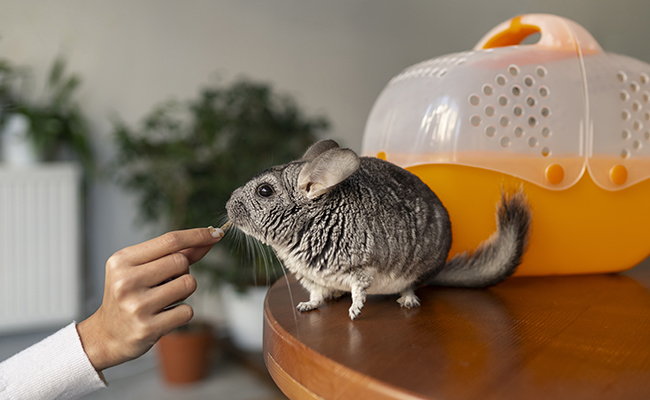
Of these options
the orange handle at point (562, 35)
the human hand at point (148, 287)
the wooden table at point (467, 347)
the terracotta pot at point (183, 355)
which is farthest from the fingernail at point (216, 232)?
the terracotta pot at point (183, 355)

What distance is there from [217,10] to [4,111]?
133 cm

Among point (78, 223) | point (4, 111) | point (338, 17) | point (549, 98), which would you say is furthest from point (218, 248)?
point (549, 98)

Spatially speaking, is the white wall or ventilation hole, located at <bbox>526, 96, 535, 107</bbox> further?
the white wall

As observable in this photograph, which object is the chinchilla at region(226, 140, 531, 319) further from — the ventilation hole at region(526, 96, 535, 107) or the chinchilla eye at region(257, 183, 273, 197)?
the ventilation hole at region(526, 96, 535, 107)

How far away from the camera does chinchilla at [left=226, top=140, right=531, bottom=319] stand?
0.61 meters

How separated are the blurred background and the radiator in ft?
0.09

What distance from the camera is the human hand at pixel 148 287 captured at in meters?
0.59

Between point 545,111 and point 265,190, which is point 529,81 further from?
point 265,190

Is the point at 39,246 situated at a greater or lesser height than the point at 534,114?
lesser

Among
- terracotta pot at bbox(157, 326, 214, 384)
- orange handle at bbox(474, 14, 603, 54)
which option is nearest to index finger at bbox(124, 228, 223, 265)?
orange handle at bbox(474, 14, 603, 54)

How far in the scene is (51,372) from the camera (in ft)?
2.26

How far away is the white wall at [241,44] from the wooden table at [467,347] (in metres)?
1.92

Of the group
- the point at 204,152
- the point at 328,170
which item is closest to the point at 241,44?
the point at 204,152

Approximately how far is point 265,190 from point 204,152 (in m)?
2.20
